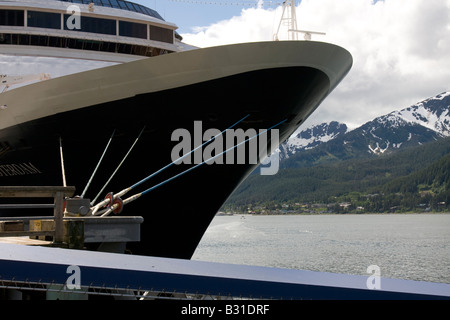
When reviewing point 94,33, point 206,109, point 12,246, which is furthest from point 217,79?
point 12,246

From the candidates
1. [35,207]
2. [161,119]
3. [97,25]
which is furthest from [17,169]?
[35,207]

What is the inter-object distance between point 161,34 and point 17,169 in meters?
6.90

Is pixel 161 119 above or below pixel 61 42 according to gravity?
below

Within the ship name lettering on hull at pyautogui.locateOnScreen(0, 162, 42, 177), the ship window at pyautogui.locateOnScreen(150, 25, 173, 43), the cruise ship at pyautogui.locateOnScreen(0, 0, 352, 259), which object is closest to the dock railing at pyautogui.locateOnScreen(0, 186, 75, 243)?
the cruise ship at pyautogui.locateOnScreen(0, 0, 352, 259)

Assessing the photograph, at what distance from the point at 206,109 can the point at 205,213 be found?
3.99m

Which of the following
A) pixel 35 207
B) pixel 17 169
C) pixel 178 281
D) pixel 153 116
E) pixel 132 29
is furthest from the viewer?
pixel 132 29

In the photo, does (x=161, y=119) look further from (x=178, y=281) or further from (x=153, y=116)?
(x=178, y=281)

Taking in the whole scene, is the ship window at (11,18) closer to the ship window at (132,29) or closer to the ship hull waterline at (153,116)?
the ship window at (132,29)

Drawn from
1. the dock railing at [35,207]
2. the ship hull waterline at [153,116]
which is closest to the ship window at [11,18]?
the ship hull waterline at [153,116]

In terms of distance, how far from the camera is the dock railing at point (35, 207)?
8.58 m

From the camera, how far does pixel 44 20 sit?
20.3 meters

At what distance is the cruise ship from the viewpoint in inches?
577

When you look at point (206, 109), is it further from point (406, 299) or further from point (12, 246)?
point (406, 299)

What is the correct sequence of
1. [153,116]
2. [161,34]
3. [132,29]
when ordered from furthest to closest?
[161,34], [132,29], [153,116]
